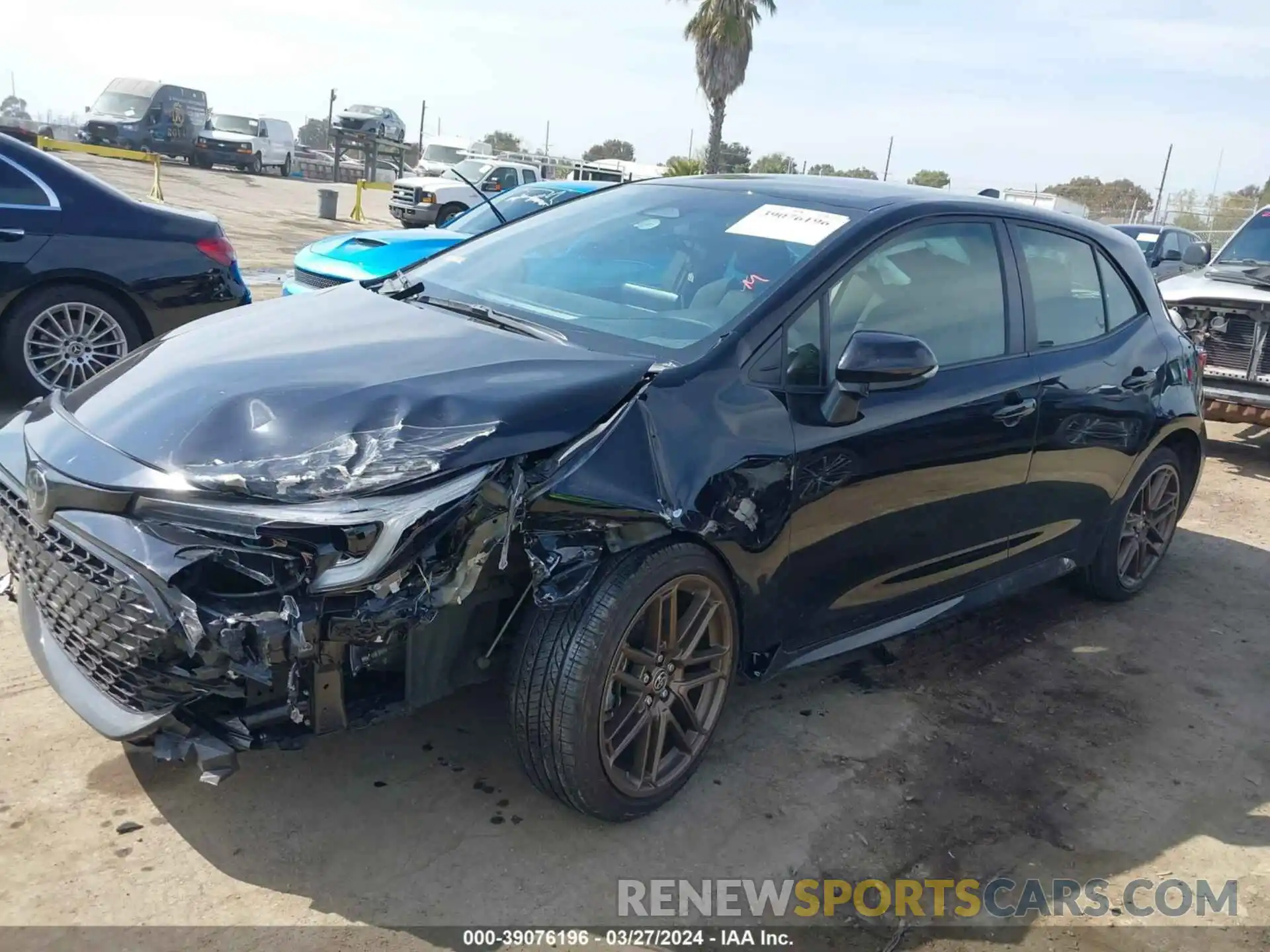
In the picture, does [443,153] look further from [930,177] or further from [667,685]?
[667,685]

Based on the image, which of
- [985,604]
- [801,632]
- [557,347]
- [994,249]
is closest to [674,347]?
[557,347]

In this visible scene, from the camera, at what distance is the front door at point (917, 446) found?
3.15 metres

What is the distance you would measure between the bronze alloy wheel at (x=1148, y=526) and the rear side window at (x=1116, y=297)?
796mm

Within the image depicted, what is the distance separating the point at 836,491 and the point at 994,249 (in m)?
1.32

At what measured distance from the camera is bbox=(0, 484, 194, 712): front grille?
7.55ft

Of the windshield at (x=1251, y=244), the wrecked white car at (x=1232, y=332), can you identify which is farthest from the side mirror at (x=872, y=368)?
the windshield at (x=1251, y=244)

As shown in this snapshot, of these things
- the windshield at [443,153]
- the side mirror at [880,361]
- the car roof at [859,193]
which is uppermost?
the windshield at [443,153]

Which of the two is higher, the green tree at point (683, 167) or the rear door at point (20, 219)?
the green tree at point (683, 167)

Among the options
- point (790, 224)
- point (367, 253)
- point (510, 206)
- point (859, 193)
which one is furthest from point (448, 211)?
point (790, 224)

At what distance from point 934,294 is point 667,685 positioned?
166 centimetres

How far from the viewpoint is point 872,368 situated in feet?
9.77

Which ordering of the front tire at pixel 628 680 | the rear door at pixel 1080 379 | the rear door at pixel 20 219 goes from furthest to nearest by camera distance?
the rear door at pixel 20 219 → the rear door at pixel 1080 379 → the front tire at pixel 628 680

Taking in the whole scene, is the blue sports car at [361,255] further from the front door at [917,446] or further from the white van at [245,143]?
the white van at [245,143]

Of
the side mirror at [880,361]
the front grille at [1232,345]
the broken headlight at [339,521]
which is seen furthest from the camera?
the front grille at [1232,345]
